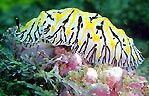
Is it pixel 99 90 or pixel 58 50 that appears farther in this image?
pixel 58 50

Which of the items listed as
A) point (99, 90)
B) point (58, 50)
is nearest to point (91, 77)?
point (99, 90)

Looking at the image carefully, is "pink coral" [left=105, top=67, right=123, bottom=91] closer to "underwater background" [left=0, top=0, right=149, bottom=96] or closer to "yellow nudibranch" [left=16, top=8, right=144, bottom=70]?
"underwater background" [left=0, top=0, right=149, bottom=96]

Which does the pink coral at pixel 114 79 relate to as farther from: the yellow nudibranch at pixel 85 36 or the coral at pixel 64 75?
the yellow nudibranch at pixel 85 36

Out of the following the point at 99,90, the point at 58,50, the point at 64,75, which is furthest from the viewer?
the point at 58,50

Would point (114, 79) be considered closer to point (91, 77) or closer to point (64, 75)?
point (91, 77)

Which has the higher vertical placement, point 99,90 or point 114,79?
point 114,79

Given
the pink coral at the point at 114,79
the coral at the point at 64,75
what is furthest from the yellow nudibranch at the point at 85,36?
the pink coral at the point at 114,79
